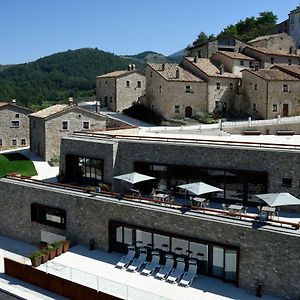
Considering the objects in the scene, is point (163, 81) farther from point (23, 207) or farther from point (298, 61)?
point (23, 207)

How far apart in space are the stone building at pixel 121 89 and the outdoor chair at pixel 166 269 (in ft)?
138

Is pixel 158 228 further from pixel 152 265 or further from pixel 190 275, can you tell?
pixel 190 275

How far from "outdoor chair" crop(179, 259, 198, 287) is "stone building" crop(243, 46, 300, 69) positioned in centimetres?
4857

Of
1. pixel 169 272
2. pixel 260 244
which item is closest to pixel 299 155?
pixel 260 244

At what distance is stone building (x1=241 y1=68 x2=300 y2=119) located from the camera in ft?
176

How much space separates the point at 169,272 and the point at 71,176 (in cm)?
1227

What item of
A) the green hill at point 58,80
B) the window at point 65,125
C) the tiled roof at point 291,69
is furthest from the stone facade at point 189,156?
the green hill at point 58,80

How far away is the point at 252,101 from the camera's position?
55.8 m

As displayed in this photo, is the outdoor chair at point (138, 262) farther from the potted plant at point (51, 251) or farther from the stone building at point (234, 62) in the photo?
the stone building at point (234, 62)

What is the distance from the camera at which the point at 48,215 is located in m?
27.1

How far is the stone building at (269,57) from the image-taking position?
6372cm

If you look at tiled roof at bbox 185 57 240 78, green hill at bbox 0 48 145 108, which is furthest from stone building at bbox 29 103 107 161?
green hill at bbox 0 48 145 108

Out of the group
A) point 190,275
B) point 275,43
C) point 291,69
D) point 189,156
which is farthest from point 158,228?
point 275,43

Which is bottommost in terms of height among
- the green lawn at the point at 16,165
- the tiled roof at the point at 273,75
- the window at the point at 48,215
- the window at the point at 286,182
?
the window at the point at 48,215
